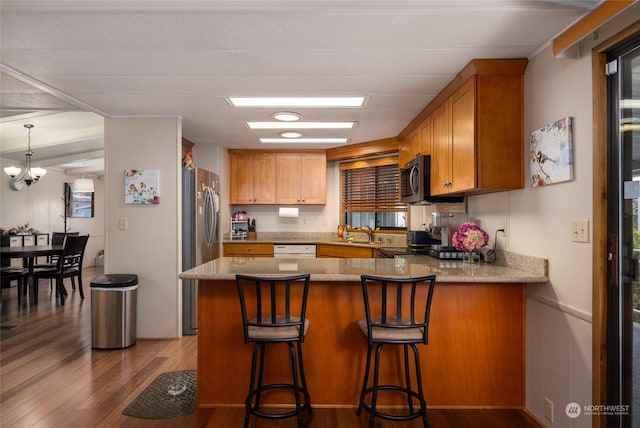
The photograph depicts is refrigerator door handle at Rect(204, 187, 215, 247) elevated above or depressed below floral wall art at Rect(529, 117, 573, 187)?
below

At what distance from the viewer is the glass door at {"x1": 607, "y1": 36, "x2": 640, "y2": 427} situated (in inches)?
66.2

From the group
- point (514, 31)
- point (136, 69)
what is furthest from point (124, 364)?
point (514, 31)

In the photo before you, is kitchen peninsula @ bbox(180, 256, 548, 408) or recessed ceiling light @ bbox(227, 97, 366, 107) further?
recessed ceiling light @ bbox(227, 97, 366, 107)

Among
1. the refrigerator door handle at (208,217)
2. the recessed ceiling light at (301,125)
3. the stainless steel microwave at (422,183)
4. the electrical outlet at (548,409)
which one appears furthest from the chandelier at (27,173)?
the electrical outlet at (548,409)

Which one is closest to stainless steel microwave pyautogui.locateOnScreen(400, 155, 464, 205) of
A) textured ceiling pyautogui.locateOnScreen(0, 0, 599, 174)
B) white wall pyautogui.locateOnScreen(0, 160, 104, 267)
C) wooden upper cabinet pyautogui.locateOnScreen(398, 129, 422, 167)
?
wooden upper cabinet pyautogui.locateOnScreen(398, 129, 422, 167)

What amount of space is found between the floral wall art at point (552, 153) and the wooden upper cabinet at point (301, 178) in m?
3.52

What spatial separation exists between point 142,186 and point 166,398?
214 centimetres

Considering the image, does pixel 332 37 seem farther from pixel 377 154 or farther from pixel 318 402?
pixel 377 154

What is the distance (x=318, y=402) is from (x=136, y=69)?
262 centimetres

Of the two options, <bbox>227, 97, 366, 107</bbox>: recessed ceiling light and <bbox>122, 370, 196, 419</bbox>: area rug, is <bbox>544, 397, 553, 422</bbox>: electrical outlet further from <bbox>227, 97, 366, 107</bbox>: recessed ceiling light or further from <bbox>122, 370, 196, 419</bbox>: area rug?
<bbox>227, 97, 366, 107</bbox>: recessed ceiling light

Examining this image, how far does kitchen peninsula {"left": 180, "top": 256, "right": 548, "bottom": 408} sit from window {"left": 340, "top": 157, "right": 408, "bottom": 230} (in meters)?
2.60

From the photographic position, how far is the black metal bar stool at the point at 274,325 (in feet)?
6.89

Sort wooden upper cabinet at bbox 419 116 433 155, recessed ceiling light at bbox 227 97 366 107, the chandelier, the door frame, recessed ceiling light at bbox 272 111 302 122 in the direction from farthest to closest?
the chandelier → recessed ceiling light at bbox 272 111 302 122 → wooden upper cabinet at bbox 419 116 433 155 → recessed ceiling light at bbox 227 97 366 107 → the door frame

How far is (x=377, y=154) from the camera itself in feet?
17.1
